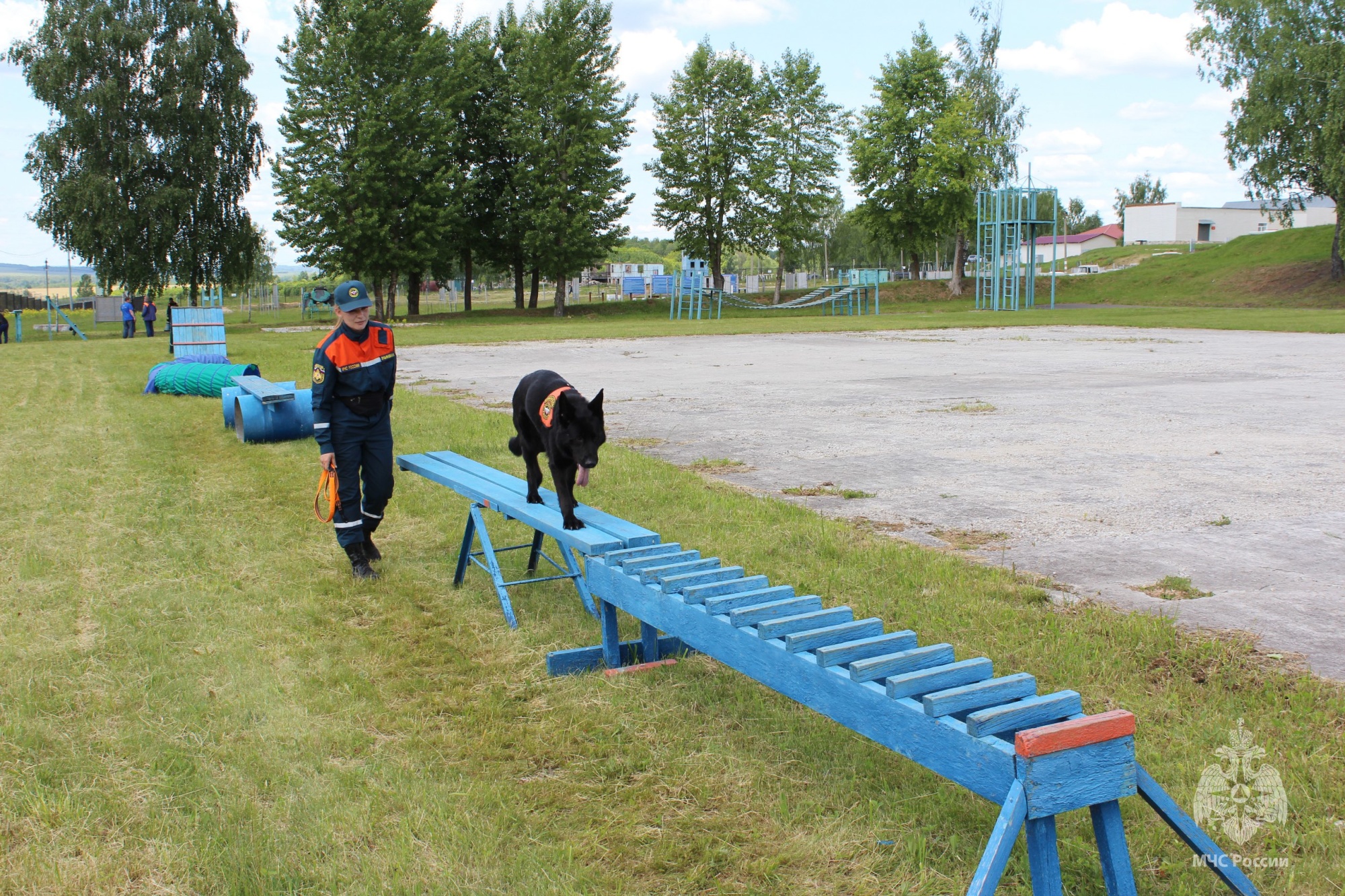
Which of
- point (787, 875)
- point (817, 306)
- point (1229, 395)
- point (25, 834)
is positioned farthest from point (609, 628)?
point (817, 306)

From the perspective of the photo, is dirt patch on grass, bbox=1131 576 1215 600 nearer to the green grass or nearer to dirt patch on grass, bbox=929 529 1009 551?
the green grass

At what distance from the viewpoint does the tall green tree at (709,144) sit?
200ft

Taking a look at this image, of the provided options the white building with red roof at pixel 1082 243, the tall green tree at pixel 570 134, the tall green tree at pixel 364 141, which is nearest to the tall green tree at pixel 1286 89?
the tall green tree at pixel 570 134

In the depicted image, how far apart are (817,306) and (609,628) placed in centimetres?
5627

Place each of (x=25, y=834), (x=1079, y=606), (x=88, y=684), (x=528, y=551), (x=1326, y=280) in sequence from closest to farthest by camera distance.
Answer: (x=25, y=834), (x=88, y=684), (x=1079, y=606), (x=528, y=551), (x=1326, y=280)

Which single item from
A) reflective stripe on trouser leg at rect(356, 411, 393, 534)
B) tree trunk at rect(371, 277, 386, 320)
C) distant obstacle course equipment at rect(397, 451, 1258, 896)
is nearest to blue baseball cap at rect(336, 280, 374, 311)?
reflective stripe on trouser leg at rect(356, 411, 393, 534)

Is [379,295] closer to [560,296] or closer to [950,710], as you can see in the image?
[560,296]

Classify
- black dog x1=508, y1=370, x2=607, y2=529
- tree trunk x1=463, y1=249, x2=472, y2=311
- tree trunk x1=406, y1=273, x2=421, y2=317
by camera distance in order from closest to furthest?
1. black dog x1=508, y1=370, x2=607, y2=529
2. tree trunk x1=406, y1=273, x2=421, y2=317
3. tree trunk x1=463, y1=249, x2=472, y2=311

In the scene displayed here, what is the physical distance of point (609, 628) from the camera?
4.50 metres

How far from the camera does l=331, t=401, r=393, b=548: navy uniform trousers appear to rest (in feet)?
20.0

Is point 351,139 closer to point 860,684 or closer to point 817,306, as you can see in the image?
point 817,306

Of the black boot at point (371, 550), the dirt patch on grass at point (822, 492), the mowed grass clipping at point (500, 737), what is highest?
the dirt patch on grass at point (822, 492)

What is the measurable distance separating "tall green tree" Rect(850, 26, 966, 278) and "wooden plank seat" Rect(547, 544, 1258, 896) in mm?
61126

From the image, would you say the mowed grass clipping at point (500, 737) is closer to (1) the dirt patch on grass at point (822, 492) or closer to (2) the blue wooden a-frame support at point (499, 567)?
(2) the blue wooden a-frame support at point (499, 567)
